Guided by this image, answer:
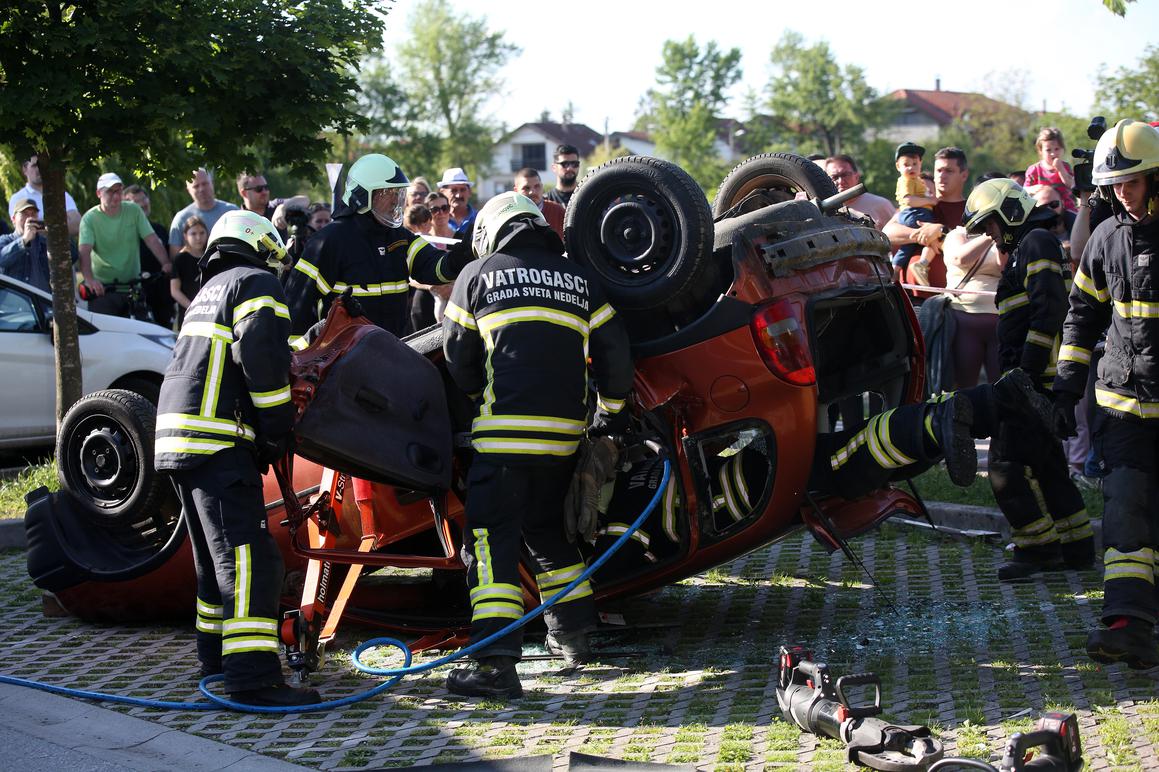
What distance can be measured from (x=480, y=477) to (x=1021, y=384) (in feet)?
6.96

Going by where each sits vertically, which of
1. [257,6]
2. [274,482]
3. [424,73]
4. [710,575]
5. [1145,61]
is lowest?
[710,575]

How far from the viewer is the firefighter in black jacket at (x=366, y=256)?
661 cm

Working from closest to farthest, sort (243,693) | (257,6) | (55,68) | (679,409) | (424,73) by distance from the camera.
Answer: (243,693) < (679,409) < (55,68) < (257,6) < (424,73)

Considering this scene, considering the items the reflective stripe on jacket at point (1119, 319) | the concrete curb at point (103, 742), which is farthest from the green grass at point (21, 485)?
the reflective stripe on jacket at point (1119, 319)

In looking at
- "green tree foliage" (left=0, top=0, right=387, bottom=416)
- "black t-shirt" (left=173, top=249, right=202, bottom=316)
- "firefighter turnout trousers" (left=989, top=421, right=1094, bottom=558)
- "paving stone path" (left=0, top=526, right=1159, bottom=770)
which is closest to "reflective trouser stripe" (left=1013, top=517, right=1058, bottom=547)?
"firefighter turnout trousers" (left=989, top=421, right=1094, bottom=558)

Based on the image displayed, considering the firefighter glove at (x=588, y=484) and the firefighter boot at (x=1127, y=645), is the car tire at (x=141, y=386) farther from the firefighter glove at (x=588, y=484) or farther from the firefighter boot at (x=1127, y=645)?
the firefighter boot at (x=1127, y=645)

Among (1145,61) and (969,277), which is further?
(1145,61)

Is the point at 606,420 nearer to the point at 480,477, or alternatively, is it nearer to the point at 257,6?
the point at 480,477

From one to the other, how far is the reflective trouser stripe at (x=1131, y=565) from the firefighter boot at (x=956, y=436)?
64 cm

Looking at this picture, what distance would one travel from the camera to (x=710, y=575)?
6.79m

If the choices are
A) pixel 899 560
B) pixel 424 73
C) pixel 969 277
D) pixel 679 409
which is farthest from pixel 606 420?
pixel 424 73

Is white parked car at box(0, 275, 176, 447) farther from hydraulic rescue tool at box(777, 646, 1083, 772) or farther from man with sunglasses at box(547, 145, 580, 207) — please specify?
hydraulic rescue tool at box(777, 646, 1083, 772)

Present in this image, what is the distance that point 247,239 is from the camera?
5.34m

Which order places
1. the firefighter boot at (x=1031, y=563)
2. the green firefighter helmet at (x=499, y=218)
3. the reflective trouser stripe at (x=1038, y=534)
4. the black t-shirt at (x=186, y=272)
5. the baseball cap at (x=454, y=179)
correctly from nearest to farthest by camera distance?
the green firefighter helmet at (x=499, y=218)
the firefighter boot at (x=1031, y=563)
the reflective trouser stripe at (x=1038, y=534)
the baseball cap at (x=454, y=179)
the black t-shirt at (x=186, y=272)
